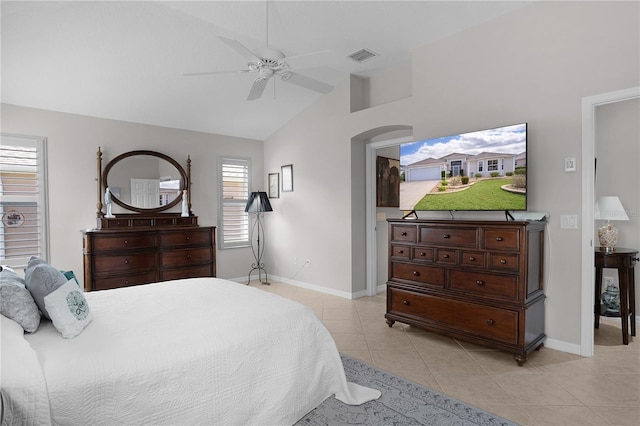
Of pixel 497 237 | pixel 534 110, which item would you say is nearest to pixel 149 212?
pixel 497 237

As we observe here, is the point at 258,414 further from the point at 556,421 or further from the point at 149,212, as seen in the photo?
the point at 149,212

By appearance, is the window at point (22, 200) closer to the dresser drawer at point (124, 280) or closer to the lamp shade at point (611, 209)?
the dresser drawer at point (124, 280)

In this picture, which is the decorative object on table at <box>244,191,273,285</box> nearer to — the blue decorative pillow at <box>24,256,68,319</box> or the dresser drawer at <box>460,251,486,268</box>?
the dresser drawer at <box>460,251,486,268</box>

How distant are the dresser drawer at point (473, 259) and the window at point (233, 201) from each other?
3.88 meters

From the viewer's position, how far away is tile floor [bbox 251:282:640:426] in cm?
216

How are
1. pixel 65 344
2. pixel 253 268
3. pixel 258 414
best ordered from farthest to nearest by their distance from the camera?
pixel 253 268, pixel 258 414, pixel 65 344

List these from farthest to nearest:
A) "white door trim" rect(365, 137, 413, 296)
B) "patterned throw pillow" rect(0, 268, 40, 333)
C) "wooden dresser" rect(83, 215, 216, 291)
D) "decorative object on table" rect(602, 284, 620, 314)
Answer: "white door trim" rect(365, 137, 413, 296), "wooden dresser" rect(83, 215, 216, 291), "decorative object on table" rect(602, 284, 620, 314), "patterned throw pillow" rect(0, 268, 40, 333)

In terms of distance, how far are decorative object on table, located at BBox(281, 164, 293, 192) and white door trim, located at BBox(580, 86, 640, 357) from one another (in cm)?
389

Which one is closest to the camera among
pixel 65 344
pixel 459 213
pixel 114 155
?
pixel 65 344

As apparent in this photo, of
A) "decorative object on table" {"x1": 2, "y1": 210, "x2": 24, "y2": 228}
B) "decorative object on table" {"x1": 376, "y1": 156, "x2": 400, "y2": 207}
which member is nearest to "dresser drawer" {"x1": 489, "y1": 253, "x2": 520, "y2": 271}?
"decorative object on table" {"x1": 376, "y1": 156, "x2": 400, "y2": 207}

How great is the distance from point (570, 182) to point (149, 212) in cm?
498

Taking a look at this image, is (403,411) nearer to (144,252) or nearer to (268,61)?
(268,61)

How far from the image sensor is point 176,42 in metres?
3.53

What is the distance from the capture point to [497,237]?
9.58ft
